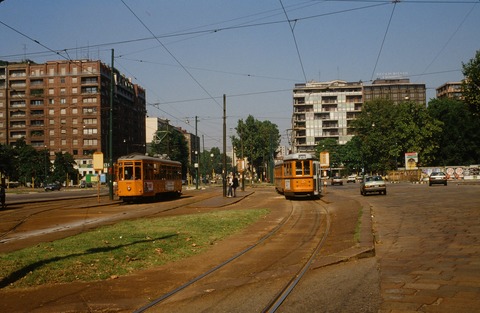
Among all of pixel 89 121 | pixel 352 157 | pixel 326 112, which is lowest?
pixel 352 157

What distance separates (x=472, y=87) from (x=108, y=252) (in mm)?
43156

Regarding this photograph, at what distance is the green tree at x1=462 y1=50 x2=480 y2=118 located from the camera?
4243 centimetres

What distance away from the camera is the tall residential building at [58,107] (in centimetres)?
9938

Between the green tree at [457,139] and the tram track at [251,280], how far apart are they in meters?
76.5

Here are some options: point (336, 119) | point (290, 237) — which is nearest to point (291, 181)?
point (290, 237)

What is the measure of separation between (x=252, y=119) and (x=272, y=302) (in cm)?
10823

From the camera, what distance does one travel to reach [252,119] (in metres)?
113

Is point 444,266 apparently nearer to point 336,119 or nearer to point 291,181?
point 291,181

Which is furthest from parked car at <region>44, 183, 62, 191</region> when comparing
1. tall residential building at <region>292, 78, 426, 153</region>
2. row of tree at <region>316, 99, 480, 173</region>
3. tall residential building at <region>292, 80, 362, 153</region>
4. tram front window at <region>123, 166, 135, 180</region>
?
tall residential building at <region>292, 80, 362, 153</region>

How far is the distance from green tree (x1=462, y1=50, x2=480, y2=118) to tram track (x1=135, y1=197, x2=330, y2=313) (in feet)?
122

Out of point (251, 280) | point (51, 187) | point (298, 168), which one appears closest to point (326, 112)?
point (51, 187)

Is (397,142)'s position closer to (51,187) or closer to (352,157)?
(352,157)

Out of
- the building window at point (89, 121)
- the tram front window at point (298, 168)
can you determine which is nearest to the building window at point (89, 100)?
the building window at point (89, 121)

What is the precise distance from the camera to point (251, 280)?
6.90m
